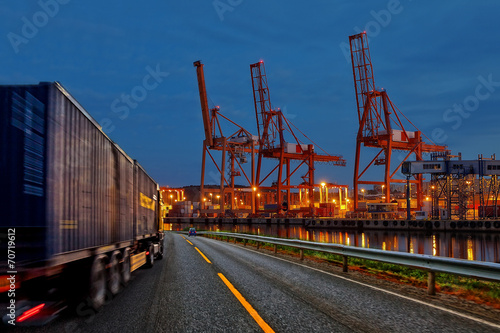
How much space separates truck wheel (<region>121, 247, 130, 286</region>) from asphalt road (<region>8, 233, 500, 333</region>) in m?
0.21

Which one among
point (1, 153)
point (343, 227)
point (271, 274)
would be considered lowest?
point (343, 227)

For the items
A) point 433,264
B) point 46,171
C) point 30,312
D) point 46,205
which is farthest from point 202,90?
point 30,312

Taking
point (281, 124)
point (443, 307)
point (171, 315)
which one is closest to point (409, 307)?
point (443, 307)

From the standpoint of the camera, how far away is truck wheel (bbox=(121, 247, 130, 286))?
9.69m

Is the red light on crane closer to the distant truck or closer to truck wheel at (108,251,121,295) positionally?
→ the distant truck

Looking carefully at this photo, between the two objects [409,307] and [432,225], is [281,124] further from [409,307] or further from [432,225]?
[409,307]

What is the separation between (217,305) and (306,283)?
10.2ft

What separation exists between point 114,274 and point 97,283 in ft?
4.40

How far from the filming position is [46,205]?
5500mm

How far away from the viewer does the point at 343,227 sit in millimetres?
74688

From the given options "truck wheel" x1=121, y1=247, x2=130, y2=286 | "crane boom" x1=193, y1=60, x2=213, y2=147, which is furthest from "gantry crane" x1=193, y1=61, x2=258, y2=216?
"truck wheel" x1=121, y1=247, x2=130, y2=286

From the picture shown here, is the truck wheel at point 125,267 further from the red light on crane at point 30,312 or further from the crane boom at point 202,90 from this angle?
the crane boom at point 202,90

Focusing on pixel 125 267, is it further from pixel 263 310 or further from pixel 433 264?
pixel 433 264

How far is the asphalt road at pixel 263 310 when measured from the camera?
19.2 feet
